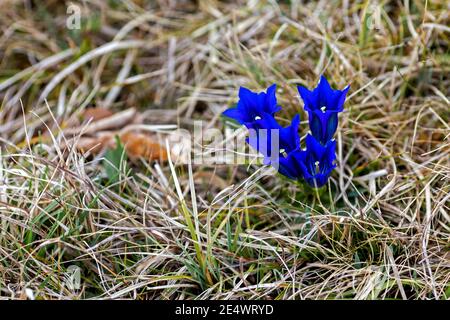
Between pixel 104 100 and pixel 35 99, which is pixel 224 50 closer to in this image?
pixel 104 100

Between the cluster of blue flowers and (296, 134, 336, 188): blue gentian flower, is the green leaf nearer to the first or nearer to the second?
the cluster of blue flowers

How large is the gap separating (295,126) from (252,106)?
148 mm

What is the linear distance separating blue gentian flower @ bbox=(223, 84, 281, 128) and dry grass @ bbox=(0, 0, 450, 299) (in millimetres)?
226

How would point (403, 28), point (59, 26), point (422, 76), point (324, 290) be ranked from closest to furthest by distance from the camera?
point (324, 290) < point (422, 76) < point (403, 28) < point (59, 26)

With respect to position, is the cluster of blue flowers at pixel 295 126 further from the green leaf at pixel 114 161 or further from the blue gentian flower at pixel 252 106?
the green leaf at pixel 114 161

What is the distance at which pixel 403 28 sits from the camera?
9.21 ft

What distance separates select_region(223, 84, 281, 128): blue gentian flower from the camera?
6.72 ft

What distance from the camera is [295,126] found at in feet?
6.72

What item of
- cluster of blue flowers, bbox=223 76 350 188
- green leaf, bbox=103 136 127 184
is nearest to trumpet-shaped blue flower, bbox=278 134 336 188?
cluster of blue flowers, bbox=223 76 350 188

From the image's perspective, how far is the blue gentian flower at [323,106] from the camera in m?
2.05

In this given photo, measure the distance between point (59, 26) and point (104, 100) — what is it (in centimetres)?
55

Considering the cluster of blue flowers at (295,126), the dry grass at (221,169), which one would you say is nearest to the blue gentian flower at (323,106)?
the cluster of blue flowers at (295,126)

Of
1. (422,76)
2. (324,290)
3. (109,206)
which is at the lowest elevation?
(324,290)
